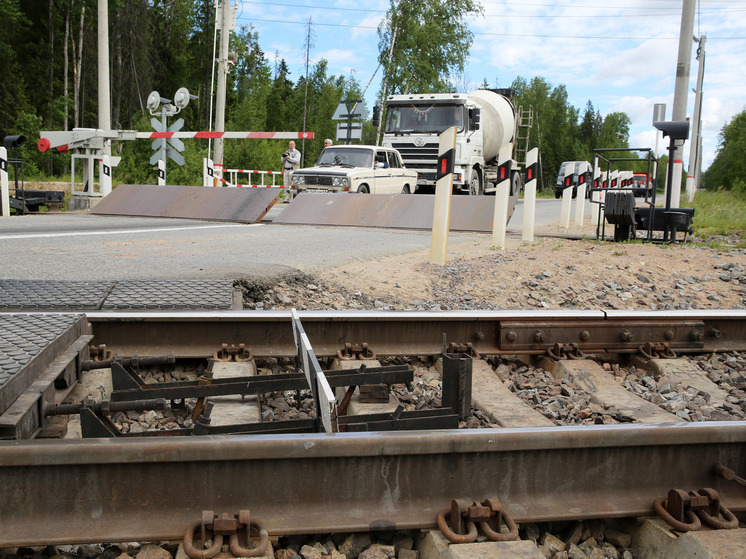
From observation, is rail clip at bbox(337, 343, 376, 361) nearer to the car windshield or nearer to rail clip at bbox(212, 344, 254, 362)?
rail clip at bbox(212, 344, 254, 362)

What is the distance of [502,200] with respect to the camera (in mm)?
10453

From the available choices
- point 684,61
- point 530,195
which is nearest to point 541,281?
point 530,195

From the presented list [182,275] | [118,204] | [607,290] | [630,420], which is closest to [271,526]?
[630,420]

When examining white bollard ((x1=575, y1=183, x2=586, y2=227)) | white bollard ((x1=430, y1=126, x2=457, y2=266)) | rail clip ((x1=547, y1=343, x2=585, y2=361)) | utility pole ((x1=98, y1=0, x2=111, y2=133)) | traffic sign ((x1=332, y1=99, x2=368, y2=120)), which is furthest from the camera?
traffic sign ((x1=332, y1=99, x2=368, y2=120))

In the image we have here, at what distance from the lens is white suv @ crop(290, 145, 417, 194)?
731 inches

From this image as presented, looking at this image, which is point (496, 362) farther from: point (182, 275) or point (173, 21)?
point (173, 21)

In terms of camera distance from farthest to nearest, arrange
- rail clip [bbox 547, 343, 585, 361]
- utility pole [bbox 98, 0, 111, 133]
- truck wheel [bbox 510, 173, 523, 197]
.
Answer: truck wheel [bbox 510, 173, 523, 197] < utility pole [bbox 98, 0, 111, 133] < rail clip [bbox 547, 343, 585, 361]

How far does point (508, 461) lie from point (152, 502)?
1.13 m

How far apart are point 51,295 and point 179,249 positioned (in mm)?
3802

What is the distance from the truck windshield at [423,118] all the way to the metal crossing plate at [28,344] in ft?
66.5

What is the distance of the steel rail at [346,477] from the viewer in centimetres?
200

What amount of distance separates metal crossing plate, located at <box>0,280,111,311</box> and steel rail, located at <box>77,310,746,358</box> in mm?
351

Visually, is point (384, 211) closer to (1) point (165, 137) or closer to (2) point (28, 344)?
(1) point (165, 137)

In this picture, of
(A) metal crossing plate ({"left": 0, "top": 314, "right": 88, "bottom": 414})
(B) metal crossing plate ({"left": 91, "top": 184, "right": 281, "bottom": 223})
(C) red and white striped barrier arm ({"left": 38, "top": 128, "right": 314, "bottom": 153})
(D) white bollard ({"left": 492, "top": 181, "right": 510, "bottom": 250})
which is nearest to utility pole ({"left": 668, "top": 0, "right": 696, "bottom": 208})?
(D) white bollard ({"left": 492, "top": 181, "right": 510, "bottom": 250})
